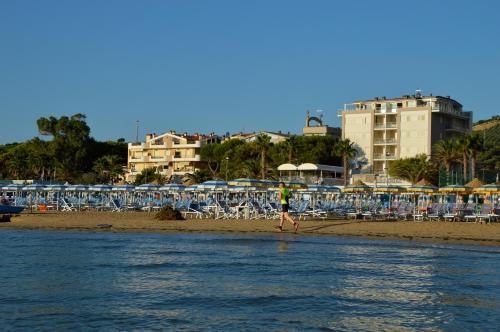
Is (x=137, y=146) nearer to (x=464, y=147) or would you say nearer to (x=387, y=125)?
(x=387, y=125)

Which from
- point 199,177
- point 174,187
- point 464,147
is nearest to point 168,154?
point 199,177

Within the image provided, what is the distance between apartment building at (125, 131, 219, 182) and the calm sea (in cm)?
6898

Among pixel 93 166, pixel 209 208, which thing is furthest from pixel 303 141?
pixel 209 208

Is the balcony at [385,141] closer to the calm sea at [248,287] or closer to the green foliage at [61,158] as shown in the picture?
the green foliage at [61,158]

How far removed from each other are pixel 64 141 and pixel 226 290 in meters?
75.3

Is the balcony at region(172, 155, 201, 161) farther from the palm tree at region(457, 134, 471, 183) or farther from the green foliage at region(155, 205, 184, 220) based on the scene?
the green foliage at region(155, 205, 184, 220)

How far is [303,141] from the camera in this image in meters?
77.0

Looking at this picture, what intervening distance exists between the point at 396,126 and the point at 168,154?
32.2 m

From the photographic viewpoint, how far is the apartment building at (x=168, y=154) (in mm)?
90062


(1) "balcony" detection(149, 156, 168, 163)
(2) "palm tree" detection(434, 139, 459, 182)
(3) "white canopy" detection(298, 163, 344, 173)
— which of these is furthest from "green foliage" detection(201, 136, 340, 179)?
(2) "palm tree" detection(434, 139, 459, 182)

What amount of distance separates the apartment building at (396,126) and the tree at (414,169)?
4227 millimetres

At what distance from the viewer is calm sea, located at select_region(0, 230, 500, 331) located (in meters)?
9.98

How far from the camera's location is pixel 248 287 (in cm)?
1278

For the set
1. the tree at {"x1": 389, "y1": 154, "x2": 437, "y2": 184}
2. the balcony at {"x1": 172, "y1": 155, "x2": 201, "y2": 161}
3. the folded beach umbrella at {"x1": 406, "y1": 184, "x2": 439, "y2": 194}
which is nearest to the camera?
the folded beach umbrella at {"x1": 406, "y1": 184, "x2": 439, "y2": 194}
